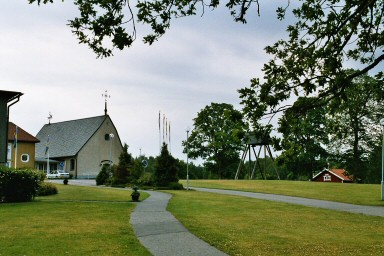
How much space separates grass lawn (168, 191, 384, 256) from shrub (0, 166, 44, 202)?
863cm

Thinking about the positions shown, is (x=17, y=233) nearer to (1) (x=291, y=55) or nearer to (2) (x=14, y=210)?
(2) (x=14, y=210)

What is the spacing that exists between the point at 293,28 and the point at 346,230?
7935 millimetres

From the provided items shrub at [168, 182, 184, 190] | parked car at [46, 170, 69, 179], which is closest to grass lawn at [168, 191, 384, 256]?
shrub at [168, 182, 184, 190]

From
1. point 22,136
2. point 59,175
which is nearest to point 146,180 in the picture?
point 22,136

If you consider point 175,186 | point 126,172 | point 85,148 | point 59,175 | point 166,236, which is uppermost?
point 85,148

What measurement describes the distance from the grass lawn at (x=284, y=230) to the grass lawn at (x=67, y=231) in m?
2.34

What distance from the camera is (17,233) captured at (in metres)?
12.9

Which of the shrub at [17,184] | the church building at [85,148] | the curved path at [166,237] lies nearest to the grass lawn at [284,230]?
the curved path at [166,237]

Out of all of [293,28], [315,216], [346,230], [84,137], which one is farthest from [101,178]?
[293,28]

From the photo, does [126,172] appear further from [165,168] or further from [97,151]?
[97,151]

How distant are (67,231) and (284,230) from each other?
6.94 m

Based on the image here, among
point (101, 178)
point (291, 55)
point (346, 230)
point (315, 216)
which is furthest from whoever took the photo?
point (101, 178)

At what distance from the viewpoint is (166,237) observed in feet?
40.1

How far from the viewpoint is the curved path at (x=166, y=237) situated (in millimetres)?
10320
